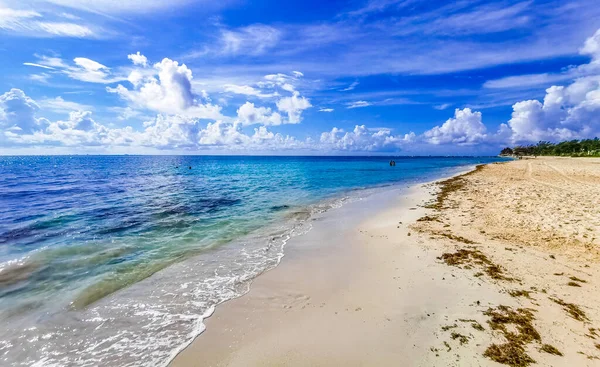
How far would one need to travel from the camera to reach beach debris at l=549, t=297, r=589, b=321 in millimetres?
6121

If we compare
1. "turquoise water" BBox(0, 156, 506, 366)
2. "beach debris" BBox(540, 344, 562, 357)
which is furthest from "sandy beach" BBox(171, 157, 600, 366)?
"turquoise water" BBox(0, 156, 506, 366)

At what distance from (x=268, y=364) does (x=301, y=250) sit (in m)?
6.46

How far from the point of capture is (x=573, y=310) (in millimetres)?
6383

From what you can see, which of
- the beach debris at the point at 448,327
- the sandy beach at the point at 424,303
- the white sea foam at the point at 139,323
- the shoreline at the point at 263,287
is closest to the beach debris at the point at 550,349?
the sandy beach at the point at 424,303

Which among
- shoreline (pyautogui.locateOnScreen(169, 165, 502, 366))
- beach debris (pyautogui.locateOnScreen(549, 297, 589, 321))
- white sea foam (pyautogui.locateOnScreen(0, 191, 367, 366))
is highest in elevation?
beach debris (pyautogui.locateOnScreen(549, 297, 589, 321))

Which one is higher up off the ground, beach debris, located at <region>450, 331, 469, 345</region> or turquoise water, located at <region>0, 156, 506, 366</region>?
beach debris, located at <region>450, 331, 469, 345</region>

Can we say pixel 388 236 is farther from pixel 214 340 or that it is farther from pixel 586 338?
pixel 214 340

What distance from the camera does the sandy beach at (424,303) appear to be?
17.4ft

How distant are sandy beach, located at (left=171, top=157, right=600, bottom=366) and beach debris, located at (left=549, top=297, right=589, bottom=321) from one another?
4cm

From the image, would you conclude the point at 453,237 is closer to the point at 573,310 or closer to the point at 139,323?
the point at 573,310

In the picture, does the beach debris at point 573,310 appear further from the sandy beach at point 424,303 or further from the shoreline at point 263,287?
the shoreline at point 263,287

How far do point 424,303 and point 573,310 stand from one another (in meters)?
3.31

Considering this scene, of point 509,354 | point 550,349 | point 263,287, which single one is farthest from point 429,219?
point 263,287

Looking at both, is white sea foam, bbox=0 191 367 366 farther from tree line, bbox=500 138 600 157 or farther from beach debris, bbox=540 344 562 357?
tree line, bbox=500 138 600 157
